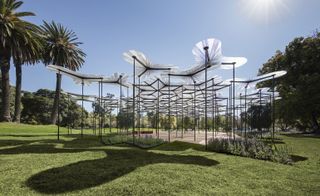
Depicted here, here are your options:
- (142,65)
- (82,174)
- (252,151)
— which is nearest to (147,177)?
(82,174)

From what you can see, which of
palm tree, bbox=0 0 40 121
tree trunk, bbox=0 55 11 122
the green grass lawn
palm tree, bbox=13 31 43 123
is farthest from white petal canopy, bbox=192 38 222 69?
tree trunk, bbox=0 55 11 122

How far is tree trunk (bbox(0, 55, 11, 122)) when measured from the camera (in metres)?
24.6

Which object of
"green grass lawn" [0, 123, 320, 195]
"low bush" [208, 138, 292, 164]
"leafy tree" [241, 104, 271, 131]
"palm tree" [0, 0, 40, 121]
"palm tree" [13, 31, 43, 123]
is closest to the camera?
"green grass lawn" [0, 123, 320, 195]

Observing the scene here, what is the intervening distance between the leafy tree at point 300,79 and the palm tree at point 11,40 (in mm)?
27957

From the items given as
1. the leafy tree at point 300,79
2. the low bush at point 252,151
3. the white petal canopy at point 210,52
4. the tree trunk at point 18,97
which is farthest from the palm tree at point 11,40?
the leafy tree at point 300,79

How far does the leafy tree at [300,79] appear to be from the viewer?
2623 centimetres

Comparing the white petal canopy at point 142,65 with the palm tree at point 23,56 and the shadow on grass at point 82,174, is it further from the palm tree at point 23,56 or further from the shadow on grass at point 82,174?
the palm tree at point 23,56

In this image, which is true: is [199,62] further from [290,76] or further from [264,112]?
[290,76]

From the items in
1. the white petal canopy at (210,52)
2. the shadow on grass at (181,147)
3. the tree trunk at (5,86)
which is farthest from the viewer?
the tree trunk at (5,86)

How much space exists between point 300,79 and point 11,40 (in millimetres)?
32572

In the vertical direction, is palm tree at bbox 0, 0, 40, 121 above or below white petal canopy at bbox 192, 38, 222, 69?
above

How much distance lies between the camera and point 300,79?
27344 millimetres

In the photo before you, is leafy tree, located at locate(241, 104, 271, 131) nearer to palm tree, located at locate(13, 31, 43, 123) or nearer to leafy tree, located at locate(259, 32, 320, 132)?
leafy tree, located at locate(259, 32, 320, 132)

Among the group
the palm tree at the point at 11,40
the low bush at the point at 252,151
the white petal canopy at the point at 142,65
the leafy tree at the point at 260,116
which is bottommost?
the low bush at the point at 252,151
